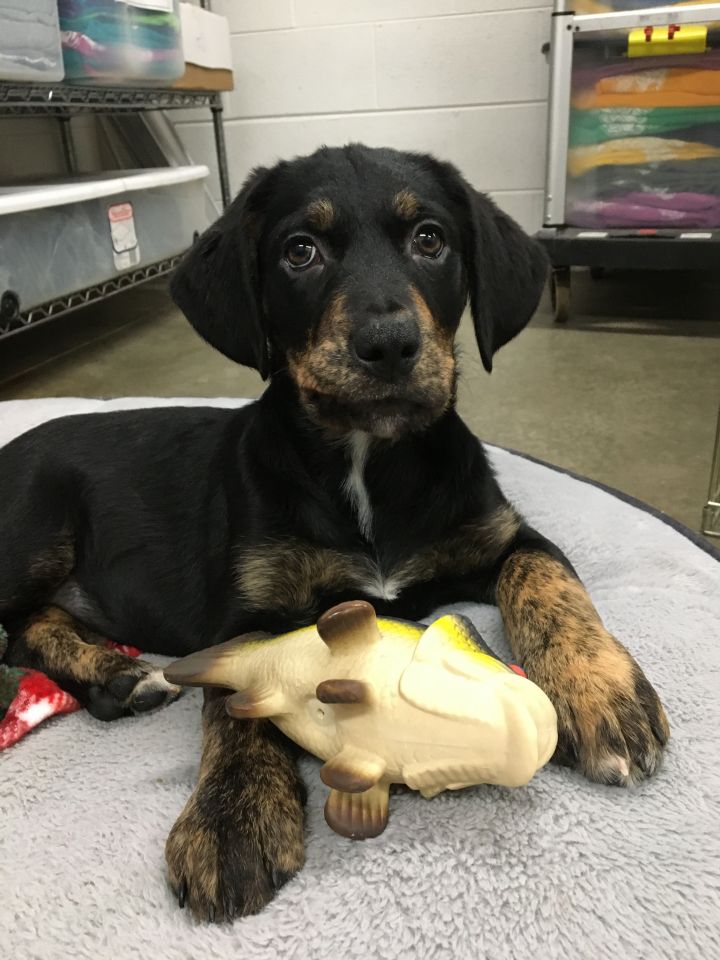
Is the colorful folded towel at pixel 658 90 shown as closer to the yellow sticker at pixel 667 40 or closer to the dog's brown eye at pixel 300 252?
the yellow sticker at pixel 667 40

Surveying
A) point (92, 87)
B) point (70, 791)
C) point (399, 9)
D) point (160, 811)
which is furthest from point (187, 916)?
point (399, 9)

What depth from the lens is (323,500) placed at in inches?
63.1

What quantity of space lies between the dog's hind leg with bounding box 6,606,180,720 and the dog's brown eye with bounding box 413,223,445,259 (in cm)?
97

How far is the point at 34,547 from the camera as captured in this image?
6.12 feet

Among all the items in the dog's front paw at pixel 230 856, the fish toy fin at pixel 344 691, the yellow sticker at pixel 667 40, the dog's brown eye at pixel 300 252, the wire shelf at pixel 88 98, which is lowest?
the dog's front paw at pixel 230 856

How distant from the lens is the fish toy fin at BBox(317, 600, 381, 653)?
1101 mm

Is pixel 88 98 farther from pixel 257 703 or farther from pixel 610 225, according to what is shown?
pixel 257 703

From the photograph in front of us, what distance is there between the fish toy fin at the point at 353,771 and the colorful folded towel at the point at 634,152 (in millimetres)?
4161

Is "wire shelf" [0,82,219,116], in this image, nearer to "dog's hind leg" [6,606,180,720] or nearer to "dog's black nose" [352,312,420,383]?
"dog's hind leg" [6,606,180,720]

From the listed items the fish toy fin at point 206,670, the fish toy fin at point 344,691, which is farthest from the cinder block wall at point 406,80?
the fish toy fin at point 344,691

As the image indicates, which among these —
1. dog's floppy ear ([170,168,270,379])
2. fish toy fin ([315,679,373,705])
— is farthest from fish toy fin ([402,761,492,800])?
dog's floppy ear ([170,168,270,379])

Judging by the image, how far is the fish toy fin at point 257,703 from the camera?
1.18 metres

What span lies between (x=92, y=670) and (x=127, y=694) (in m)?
0.10

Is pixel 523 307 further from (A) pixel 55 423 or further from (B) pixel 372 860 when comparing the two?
(A) pixel 55 423
